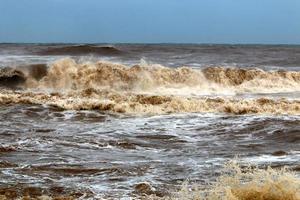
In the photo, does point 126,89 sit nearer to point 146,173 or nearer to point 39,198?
point 146,173

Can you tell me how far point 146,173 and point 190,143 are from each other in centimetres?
275

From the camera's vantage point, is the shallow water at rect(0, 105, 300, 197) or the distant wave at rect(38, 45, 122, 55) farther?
the distant wave at rect(38, 45, 122, 55)

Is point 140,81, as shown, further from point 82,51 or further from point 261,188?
point 82,51

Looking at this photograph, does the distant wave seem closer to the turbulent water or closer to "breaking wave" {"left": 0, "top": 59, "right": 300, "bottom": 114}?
"breaking wave" {"left": 0, "top": 59, "right": 300, "bottom": 114}

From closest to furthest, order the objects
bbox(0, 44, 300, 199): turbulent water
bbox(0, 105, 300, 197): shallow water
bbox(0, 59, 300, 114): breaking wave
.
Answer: bbox(0, 44, 300, 199): turbulent water < bbox(0, 105, 300, 197): shallow water < bbox(0, 59, 300, 114): breaking wave

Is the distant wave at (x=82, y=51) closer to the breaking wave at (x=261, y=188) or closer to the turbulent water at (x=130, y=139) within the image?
the turbulent water at (x=130, y=139)

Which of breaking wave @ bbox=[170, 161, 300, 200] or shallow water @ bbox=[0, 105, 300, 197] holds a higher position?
breaking wave @ bbox=[170, 161, 300, 200]

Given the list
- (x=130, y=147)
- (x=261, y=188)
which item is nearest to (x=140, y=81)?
(x=130, y=147)

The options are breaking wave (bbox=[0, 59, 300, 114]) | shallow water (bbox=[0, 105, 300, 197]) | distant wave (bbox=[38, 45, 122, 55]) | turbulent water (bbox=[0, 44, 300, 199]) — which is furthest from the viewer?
distant wave (bbox=[38, 45, 122, 55])

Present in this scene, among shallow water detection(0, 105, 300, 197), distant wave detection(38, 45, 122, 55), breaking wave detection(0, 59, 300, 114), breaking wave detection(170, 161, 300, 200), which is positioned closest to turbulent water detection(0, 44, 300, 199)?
shallow water detection(0, 105, 300, 197)

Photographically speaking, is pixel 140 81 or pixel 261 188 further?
pixel 140 81

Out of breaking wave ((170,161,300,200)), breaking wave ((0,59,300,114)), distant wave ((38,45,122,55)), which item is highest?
breaking wave ((170,161,300,200))

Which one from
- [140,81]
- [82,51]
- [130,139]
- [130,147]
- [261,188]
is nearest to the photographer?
[261,188]

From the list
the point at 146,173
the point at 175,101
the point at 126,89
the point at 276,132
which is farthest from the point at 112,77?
the point at 146,173
